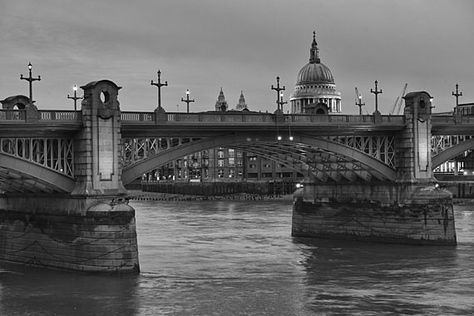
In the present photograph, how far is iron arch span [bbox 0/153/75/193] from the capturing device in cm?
5016

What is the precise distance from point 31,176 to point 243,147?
876 inches

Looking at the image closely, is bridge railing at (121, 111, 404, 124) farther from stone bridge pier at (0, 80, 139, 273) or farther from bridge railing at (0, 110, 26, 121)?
bridge railing at (0, 110, 26, 121)

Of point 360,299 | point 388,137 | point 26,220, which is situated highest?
point 388,137

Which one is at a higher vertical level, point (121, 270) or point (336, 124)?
point (336, 124)

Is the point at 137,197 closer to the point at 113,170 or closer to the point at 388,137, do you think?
the point at 388,137

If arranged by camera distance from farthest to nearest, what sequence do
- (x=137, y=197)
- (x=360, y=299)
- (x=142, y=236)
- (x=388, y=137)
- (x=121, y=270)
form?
(x=137, y=197), (x=142, y=236), (x=388, y=137), (x=121, y=270), (x=360, y=299)

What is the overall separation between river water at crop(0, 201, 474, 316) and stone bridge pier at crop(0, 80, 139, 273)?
1.18 meters

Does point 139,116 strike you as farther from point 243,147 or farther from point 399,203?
point 399,203

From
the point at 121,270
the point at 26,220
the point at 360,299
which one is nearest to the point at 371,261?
the point at 360,299

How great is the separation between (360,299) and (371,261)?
14.4 m

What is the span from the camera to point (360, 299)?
46.1m

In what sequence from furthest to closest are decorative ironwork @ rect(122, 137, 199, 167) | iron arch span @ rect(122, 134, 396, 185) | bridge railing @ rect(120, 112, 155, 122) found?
1. decorative ironwork @ rect(122, 137, 199, 167)
2. iron arch span @ rect(122, 134, 396, 185)
3. bridge railing @ rect(120, 112, 155, 122)

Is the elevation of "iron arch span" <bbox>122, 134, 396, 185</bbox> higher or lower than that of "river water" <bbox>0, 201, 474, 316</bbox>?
higher

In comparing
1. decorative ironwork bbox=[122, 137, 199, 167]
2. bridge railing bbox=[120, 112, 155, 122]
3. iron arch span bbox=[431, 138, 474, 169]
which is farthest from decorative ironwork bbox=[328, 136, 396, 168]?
bridge railing bbox=[120, 112, 155, 122]
